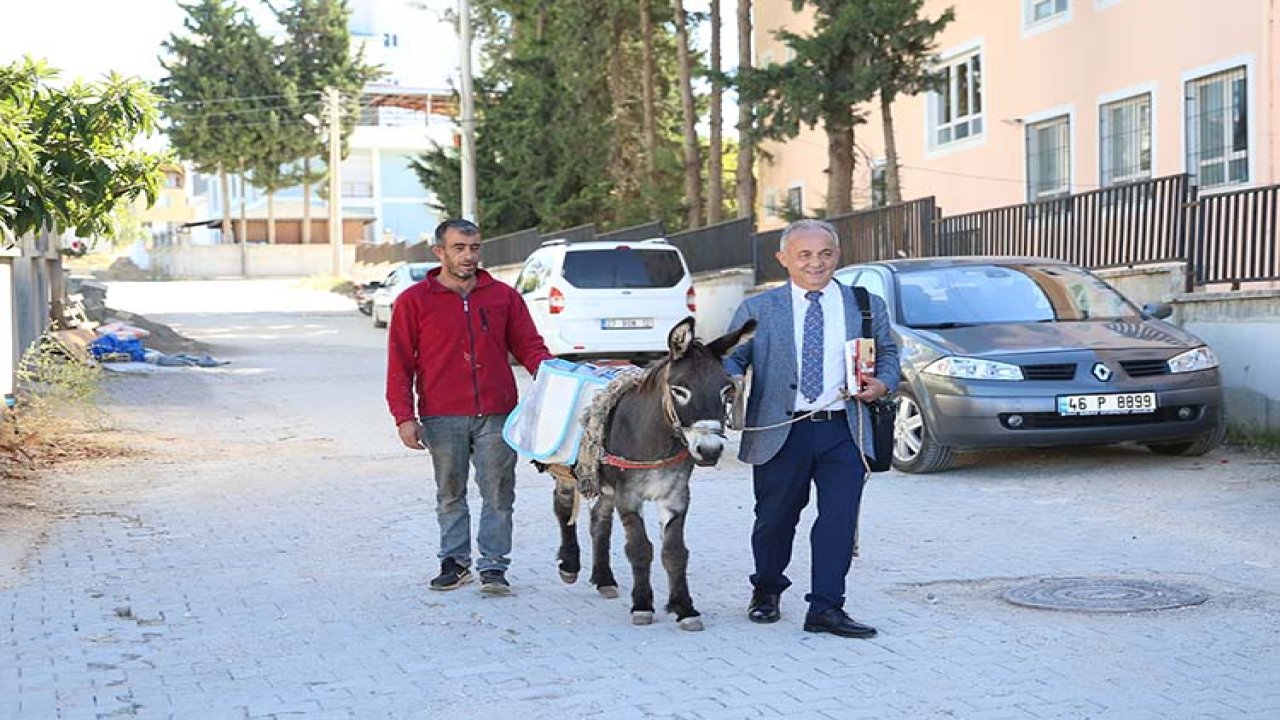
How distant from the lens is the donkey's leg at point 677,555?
6848mm

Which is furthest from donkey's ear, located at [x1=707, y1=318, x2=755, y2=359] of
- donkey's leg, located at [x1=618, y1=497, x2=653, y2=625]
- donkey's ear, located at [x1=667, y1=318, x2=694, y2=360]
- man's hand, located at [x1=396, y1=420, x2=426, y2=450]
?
man's hand, located at [x1=396, y1=420, x2=426, y2=450]

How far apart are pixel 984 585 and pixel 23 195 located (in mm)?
6953

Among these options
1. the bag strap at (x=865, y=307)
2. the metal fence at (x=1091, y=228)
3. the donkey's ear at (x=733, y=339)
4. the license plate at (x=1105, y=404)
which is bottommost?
the license plate at (x=1105, y=404)

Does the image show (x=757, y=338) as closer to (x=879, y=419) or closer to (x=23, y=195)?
(x=879, y=419)

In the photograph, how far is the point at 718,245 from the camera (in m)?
28.0

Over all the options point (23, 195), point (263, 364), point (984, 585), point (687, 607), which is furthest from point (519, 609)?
point (263, 364)

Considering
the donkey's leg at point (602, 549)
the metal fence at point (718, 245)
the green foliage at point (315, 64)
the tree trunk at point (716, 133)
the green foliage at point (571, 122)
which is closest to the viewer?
the donkey's leg at point (602, 549)

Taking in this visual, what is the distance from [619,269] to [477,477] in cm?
1348

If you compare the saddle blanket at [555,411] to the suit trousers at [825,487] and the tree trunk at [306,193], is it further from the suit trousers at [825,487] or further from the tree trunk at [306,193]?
the tree trunk at [306,193]

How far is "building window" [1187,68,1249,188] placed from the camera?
825 inches

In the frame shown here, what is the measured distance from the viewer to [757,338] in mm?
6770

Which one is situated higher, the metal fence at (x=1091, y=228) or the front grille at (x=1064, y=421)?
the metal fence at (x=1091, y=228)

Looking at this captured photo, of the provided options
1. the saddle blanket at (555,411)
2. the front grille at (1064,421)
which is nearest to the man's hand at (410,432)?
the saddle blanket at (555,411)

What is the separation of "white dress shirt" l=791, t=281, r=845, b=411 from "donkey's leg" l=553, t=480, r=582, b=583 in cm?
166
